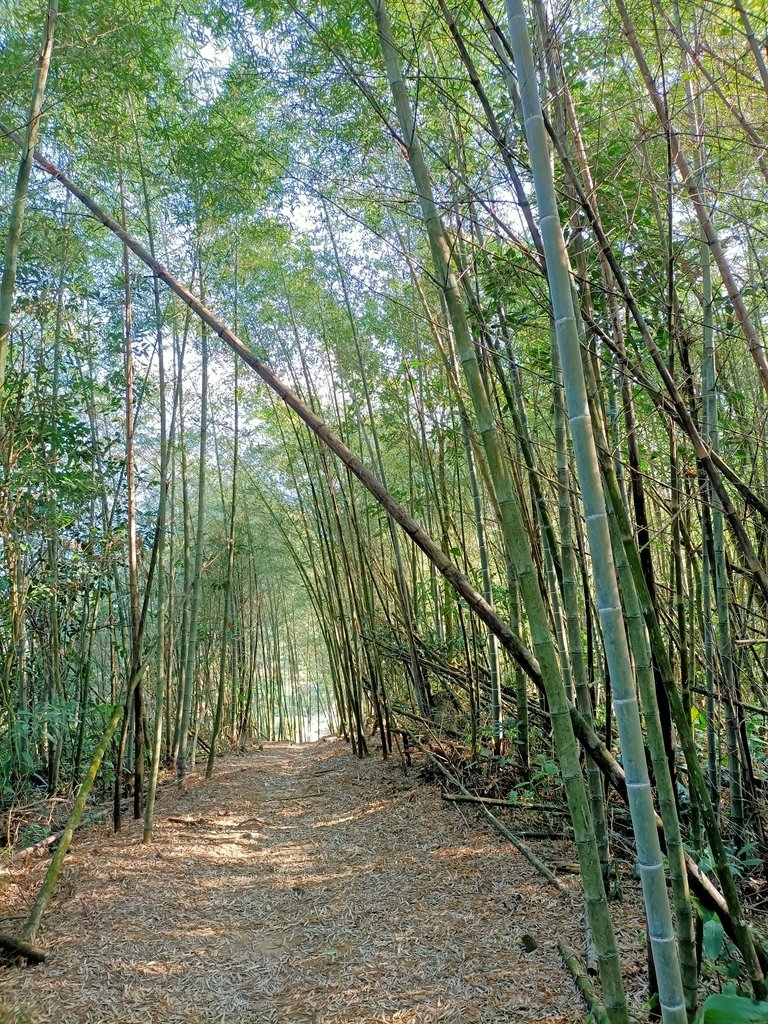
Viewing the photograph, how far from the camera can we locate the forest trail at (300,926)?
216 centimetres

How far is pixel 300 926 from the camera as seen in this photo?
292 centimetres

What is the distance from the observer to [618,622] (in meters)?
1.21

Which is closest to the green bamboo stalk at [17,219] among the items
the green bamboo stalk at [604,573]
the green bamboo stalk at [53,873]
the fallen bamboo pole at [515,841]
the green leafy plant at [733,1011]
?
the green bamboo stalk at [604,573]

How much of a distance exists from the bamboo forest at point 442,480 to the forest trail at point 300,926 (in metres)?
0.02

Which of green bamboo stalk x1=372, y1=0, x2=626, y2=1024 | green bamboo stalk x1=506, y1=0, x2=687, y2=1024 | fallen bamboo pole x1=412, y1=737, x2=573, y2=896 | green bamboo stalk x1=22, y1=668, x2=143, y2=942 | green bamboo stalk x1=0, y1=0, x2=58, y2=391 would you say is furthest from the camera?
fallen bamboo pole x1=412, y1=737, x2=573, y2=896

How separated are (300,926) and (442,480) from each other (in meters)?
3.02

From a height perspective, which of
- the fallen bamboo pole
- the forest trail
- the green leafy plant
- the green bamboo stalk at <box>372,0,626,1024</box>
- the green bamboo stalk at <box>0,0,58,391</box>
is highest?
the green bamboo stalk at <box>0,0,58,391</box>

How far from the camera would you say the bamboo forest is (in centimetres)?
157

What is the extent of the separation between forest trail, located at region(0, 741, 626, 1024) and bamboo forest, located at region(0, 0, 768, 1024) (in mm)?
22

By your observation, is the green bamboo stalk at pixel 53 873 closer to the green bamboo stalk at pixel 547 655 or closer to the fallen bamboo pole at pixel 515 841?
the fallen bamboo pole at pixel 515 841

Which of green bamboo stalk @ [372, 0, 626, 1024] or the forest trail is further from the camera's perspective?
the forest trail

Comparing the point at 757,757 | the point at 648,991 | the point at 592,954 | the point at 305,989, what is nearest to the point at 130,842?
the point at 305,989

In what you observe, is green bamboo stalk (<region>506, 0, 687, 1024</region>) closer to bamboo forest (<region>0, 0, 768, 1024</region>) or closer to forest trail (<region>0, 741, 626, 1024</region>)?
bamboo forest (<region>0, 0, 768, 1024</region>)

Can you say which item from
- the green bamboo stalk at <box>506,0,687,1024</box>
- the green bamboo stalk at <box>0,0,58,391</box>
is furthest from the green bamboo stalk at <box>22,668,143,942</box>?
the green bamboo stalk at <box>506,0,687,1024</box>
